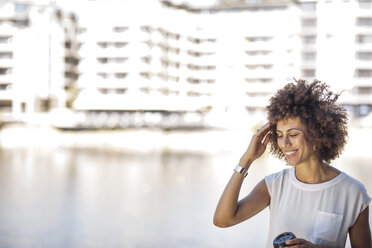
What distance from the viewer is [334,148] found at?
1.55 m

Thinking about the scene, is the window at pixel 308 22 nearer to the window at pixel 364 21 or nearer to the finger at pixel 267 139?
the window at pixel 364 21

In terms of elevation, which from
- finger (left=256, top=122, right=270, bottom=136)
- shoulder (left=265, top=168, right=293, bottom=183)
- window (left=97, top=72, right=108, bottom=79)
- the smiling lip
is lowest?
shoulder (left=265, top=168, right=293, bottom=183)

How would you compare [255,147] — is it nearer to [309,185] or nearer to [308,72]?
[309,185]

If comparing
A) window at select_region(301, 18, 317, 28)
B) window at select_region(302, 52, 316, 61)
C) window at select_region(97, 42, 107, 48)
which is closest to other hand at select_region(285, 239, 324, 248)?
window at select_region(302, 52, 316, 61)

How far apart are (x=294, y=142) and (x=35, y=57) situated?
47665 mm

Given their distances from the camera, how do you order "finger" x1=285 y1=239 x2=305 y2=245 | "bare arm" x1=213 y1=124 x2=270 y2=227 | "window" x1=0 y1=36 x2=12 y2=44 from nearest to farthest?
"finger" x1=285 y1=239 x2=305 y2=245 < "bare arm" x1=213 y1=124 x2=270 y2=227 < "window" x1=0 y1=36 x2=12 y2=44

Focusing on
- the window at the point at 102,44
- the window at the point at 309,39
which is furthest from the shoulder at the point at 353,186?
the window at the point at 102,44

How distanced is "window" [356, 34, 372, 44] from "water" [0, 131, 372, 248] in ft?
88.3

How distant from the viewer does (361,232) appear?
1.46 meters

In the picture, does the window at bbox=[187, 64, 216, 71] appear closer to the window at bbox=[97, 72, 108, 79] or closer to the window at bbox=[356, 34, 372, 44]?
the window at bbox=[97, 72, 108, 79]

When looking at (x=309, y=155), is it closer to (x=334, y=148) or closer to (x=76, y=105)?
(x=334, y=148)

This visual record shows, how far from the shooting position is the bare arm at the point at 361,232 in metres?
1.46

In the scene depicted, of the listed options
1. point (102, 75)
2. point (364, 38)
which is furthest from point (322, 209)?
point (102, 75)

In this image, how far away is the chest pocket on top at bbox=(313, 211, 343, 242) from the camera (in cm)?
143
